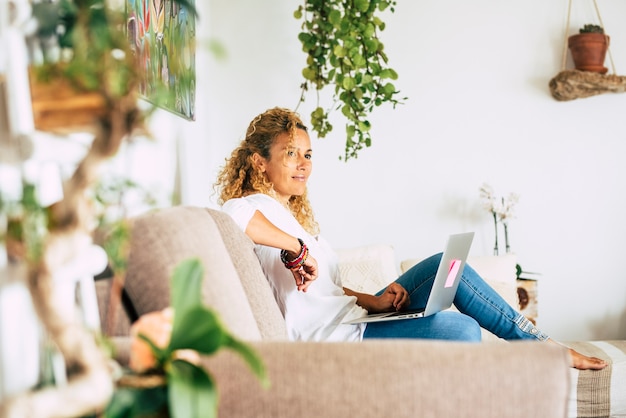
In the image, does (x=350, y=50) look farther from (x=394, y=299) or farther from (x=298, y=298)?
(x=298, y=298)

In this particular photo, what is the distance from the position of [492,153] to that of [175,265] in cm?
260

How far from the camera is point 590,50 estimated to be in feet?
11.3

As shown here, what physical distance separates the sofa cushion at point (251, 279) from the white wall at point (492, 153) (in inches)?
73.5

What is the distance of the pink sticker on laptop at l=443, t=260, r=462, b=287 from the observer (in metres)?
2.07

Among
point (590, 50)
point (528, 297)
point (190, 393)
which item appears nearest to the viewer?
point (190, 393)

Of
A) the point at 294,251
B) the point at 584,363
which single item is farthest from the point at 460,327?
the point at 294,251

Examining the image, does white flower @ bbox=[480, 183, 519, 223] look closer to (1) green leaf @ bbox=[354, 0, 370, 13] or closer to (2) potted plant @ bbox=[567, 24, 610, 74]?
(2) potted plant @ bbox=[567, 24, 610, 74]

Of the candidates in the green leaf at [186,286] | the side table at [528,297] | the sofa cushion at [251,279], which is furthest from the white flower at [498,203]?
the green leaf at [186,286]

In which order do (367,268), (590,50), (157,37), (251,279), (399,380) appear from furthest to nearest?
(590,50) → (367,268) → (157,37) → (251,279) → (399,380)

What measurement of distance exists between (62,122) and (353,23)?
2.41 metres

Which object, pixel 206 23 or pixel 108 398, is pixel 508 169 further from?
pixel 108 398

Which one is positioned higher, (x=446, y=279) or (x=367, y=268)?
(x=446, y=279)

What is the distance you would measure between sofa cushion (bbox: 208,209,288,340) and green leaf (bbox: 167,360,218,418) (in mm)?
826

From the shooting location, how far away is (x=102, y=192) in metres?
0.79
